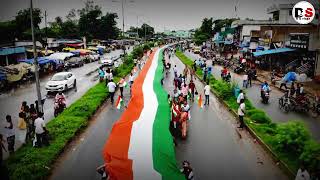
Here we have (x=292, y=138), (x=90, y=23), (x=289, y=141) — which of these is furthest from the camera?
(x=90, y=23)

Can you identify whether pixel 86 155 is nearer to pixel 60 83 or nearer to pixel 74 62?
pixel 60 83

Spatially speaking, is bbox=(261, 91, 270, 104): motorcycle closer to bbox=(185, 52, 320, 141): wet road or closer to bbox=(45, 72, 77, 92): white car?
bbox=(185, 52, 320, 141): wet road

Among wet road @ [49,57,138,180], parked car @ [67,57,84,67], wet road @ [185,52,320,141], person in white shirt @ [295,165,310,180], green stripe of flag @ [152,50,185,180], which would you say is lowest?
wet road @ [49,57,138,180]

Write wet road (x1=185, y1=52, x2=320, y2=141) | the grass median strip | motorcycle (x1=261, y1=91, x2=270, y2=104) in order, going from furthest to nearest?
motorcycle (x1=261, y1=91, x2=270, y2=104)
wet road (x1=185, y1=52, x2=320, y2=141)
the grass median strip

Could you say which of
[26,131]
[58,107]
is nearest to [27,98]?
[58,107]

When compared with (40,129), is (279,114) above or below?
below

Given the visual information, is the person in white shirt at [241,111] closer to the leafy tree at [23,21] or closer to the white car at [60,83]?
the white car at [60,83]

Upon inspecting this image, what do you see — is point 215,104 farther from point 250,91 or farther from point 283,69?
point 283,69

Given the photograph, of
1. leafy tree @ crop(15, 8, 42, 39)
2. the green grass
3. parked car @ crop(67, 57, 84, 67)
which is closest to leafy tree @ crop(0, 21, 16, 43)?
leafy tree @ crop(15, 8, 42, 39)
